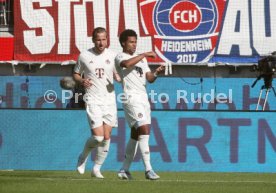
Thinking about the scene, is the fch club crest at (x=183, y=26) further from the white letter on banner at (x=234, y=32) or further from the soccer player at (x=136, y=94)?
the soccer player at (x=136, y=94)

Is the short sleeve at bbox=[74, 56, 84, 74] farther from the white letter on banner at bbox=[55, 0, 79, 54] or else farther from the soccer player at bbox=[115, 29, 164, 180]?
the white letter on banner at bbox=[55, 0, 79, 54]

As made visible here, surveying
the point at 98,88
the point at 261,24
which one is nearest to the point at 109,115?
the point at 98,88

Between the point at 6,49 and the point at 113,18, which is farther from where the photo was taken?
the point at 113,18

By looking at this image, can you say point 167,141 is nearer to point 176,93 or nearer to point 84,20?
point 176,93

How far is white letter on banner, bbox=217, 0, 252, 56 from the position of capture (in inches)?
926

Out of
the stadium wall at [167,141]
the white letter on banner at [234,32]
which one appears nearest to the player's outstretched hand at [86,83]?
the stadium wall at [167,141]

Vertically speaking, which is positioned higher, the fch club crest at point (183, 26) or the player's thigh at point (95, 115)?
the fch club crest at point (183, 26)

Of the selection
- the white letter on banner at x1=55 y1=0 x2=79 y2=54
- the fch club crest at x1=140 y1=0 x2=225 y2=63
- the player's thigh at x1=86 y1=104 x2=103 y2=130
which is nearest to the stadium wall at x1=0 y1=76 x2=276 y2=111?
the fch club crest at x1=140 y1=0 x2=225 y2=63

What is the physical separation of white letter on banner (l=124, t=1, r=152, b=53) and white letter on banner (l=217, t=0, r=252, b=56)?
177 centimetres

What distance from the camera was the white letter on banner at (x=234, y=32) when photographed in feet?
77.2

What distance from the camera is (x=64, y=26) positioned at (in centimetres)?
2377

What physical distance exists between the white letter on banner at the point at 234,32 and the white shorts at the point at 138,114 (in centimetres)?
1201

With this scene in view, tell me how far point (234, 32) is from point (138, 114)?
12.5 metres

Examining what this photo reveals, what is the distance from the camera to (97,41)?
11742 mm
